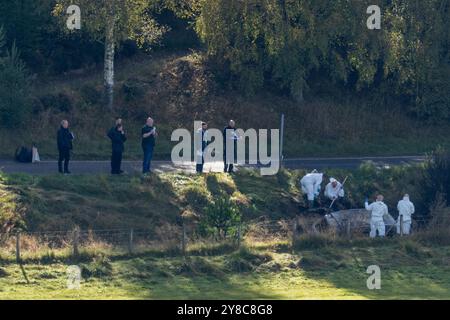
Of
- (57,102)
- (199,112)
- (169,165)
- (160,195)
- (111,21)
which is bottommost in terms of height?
(160,195)

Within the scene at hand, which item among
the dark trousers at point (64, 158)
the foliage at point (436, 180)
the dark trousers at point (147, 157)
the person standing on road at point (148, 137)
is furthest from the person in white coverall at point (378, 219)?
the dark trousers at point (64, 158)

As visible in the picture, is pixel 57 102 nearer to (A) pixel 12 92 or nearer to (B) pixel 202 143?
(A) pixel 12 92

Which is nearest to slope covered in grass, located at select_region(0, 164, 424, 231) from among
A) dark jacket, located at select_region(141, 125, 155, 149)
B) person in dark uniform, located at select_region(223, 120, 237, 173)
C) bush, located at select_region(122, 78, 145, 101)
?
person in dark uniform, located at select_region(223, 120, 237, 173)

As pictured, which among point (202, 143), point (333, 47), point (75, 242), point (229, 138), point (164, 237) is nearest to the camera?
point (75, 242)

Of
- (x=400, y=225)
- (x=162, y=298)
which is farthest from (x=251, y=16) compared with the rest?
(x=162, y=298)

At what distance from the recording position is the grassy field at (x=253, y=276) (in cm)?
2650

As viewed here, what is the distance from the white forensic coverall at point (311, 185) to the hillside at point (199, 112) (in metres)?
6.92

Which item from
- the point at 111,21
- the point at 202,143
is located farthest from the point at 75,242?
the point at 111,21

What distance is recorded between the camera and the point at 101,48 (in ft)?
171

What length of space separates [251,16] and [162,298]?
2394 centimetres

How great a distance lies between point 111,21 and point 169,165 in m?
6.66

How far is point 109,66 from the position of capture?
46156 millimetres

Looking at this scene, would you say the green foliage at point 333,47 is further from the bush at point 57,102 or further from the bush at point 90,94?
the bush at point 57,102

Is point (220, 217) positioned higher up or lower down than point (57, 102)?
lower down
